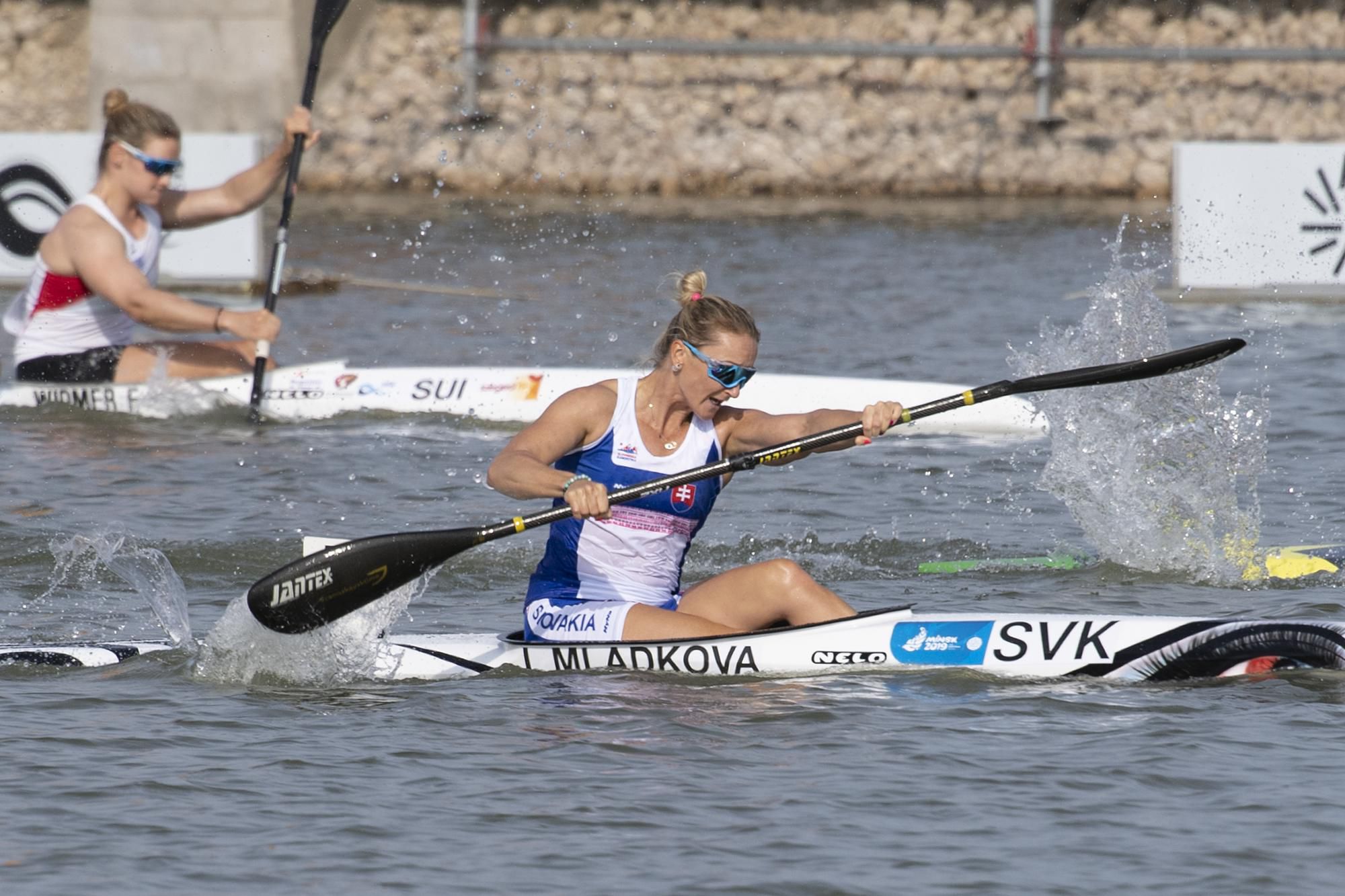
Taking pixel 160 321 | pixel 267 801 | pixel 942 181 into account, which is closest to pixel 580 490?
pixel 267 801

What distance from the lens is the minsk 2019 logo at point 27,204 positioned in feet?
43.8

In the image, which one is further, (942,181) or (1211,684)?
(942,181)

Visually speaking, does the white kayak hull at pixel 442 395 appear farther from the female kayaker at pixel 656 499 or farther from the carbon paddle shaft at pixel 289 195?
the female kayaker at pixel 656 499

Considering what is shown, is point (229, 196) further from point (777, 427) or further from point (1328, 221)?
point (1328, 221)

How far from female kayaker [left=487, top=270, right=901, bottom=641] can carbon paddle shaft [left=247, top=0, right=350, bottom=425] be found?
4.35 meters

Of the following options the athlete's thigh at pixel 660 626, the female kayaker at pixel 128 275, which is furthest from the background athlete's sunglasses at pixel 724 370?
the female kayaker at pixel 128 275

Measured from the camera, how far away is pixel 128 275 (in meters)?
9.23

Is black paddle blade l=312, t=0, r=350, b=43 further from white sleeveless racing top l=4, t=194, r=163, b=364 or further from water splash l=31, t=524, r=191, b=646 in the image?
water splash l=31, t=524, r=191, b=646

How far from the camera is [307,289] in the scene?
15.0 m

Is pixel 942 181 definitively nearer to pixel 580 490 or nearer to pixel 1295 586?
pixel 1295 586

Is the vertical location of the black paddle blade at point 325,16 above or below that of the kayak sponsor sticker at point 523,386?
above

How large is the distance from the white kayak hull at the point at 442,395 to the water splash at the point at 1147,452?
66.3 inches

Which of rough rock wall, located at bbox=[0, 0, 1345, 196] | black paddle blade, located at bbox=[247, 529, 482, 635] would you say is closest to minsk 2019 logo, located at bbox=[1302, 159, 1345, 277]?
rough rock wall, located at bbox=[0, 0, 1345, 196]

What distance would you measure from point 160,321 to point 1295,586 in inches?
215
